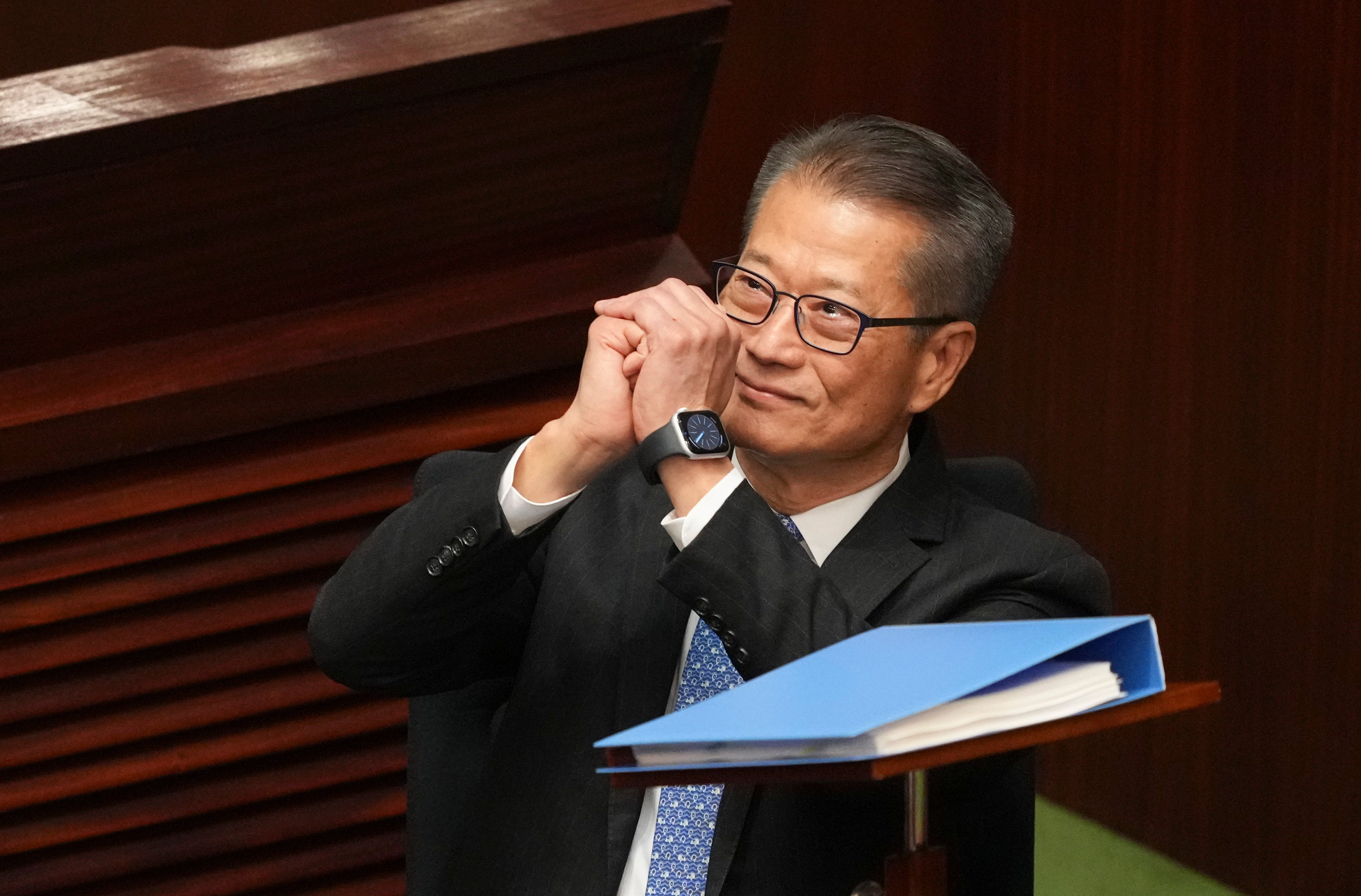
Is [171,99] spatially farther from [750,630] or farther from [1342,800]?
[1342,800]

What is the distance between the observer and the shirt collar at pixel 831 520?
1637 mm

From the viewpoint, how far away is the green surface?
9.41 ft

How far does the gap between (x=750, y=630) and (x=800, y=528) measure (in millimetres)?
348

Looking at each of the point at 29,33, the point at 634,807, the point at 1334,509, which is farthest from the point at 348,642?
the point at 29,33

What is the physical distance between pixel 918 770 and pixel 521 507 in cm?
61

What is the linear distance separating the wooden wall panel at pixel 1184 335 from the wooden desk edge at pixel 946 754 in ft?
5.67

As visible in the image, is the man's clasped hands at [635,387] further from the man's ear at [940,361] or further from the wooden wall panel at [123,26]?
the wooden wall panel at [123,26]

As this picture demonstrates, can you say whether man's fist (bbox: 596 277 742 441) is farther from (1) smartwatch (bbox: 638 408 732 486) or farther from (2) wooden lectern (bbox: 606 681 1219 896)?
(2) wooden lectern (bbox: 606 681 1219 896)

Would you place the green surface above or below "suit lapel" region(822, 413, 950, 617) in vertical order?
below

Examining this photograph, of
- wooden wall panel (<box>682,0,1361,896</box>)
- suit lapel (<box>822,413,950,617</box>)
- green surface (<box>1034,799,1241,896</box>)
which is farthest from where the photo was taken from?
green surface (<box>1034,799,1241,896</box>)

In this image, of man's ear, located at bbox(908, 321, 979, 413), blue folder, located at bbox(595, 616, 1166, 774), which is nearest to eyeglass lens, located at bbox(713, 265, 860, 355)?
man's ear, located at bbox(908, 321, 979, 413)

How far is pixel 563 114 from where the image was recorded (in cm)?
192

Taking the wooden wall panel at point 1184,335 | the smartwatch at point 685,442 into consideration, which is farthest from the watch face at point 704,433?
the wooden wall panel at point 1184,335

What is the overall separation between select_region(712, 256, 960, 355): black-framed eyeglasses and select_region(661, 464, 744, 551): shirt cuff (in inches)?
10.5
